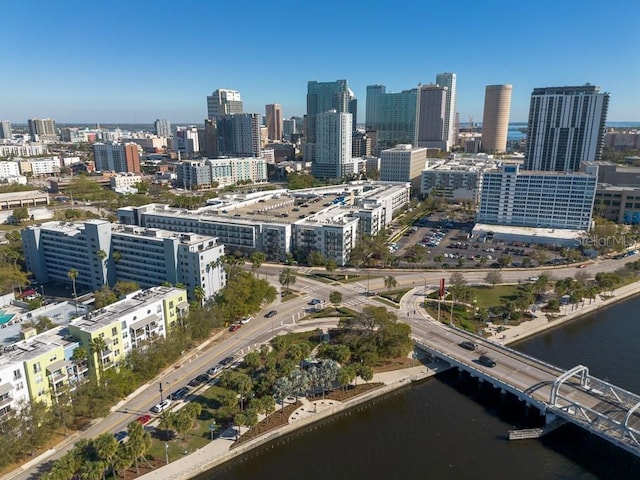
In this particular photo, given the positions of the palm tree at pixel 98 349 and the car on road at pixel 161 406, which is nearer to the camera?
the car on road at pixel 161 406

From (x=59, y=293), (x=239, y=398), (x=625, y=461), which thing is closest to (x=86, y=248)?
(x=59, y=293)

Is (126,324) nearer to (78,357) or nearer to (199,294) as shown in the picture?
(78,357)

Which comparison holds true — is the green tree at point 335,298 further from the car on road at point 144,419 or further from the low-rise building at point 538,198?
the low-rise building at point 538,198

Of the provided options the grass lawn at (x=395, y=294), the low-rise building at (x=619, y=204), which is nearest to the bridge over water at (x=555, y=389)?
the grass lawn at (x=395, y=294)

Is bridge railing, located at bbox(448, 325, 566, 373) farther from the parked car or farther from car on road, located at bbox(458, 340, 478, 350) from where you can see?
the parked car

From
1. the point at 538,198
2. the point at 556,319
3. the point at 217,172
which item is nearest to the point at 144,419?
the point at 556,319
